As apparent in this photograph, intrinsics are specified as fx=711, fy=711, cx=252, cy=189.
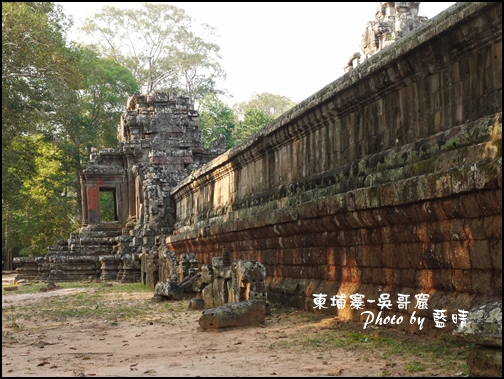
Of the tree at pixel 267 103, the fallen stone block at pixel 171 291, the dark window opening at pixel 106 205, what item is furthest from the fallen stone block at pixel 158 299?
the tree at pixel 267 103

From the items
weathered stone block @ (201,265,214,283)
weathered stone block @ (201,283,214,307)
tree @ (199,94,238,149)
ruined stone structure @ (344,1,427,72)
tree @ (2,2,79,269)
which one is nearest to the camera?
weathered stone block @ (201,283,214,307)

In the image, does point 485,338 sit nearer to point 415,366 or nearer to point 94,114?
point 415,366

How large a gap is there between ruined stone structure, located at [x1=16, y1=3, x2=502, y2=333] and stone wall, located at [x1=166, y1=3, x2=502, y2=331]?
0.05ft

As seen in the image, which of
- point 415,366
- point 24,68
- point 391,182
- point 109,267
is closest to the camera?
point 415,366

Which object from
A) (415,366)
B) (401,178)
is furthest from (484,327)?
(401,178)

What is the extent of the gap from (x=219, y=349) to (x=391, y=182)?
84.8 inches

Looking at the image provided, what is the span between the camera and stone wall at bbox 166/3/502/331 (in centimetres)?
536

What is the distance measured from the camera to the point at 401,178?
6438 millimetres

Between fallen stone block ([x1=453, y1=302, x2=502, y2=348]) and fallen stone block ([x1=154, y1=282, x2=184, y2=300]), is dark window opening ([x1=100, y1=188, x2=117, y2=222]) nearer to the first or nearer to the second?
fallen stone block ([x1=154, y1=282, x2=184, y2=300])

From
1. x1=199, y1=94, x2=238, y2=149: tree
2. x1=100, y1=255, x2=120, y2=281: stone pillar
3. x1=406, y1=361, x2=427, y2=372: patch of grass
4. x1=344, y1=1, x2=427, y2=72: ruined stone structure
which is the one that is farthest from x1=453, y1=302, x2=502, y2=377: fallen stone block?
x1=199, y1=94, x2=238, y2=149: tree

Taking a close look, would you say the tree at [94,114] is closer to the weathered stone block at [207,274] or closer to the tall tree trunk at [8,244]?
the tall tree trunk at [8,244]

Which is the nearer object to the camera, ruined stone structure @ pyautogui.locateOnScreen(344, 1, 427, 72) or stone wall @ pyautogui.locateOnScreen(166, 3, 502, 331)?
stone wall @ pyautogui.locateOnScreen(166, 3, 502, 331)

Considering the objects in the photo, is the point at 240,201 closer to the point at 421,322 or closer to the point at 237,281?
the point at 237,281

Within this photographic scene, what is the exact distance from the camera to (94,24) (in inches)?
2143
